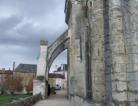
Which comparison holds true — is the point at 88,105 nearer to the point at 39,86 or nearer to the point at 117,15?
the point at 117,15

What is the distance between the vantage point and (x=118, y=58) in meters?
6.44

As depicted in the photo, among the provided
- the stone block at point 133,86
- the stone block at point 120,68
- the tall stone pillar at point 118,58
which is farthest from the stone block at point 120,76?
the stone block at point 133,86

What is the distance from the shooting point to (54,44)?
1862 cm

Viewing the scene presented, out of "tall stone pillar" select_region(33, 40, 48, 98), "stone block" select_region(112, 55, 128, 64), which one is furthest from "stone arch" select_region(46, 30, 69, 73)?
"stone block" select_region(112, 55, 128, 64)

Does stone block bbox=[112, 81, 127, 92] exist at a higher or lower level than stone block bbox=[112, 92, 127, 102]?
higher

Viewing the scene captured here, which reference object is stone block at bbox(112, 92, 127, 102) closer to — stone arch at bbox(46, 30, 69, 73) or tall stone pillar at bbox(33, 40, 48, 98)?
tall stone pillar at bbox(33, 40, 48, 98)

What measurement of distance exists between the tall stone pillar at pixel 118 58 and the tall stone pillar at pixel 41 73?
37.4 feet

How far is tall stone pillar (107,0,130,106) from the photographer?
6259mm

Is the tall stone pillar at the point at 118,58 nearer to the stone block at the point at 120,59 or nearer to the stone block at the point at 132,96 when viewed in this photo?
the stone block at the point at 120,59

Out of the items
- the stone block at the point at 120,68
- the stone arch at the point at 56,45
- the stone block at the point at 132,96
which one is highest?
the stone arch at the point at 56,45

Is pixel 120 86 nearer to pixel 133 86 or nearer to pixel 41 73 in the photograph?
pixel 133 86

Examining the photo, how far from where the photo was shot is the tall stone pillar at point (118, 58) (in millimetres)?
6259

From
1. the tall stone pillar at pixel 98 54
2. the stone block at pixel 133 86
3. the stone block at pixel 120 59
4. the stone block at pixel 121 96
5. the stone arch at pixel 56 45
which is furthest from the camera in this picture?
the stone arch at pixel 56 45

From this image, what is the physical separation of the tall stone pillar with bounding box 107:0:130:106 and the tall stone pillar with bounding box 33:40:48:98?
11393 mm
